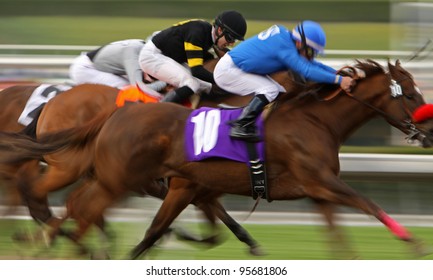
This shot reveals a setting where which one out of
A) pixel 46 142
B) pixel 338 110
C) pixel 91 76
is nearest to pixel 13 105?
pixel 91 76

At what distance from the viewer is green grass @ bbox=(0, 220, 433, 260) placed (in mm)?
7125

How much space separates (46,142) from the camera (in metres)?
6.78

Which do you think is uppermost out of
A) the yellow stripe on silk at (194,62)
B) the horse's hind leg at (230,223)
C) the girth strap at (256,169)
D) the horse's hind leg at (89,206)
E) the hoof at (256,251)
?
the yellow stripe on silk at (194,62)

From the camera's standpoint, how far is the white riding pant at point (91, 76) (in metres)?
7.91

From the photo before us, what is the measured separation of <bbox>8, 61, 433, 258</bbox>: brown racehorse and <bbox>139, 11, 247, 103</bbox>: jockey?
65cm

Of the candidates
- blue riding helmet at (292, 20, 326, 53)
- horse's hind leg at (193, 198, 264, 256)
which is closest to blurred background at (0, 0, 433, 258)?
horse's hind leg at (193, 198, 264, 256)

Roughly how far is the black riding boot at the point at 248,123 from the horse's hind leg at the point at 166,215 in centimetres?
54

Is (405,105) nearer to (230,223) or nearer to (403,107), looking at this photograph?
(403,107)

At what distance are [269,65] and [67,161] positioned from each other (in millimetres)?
1549

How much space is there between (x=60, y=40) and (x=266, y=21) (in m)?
3.52

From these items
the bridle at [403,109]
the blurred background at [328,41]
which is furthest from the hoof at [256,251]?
the bridle at [403,109]

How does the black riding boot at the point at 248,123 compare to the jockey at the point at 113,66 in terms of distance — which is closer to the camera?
the black riding boot at the point at 248,123

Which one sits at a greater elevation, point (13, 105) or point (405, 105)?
point (405, 105)

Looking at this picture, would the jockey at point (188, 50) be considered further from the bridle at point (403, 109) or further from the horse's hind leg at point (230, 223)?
the bridle at point (403, 109)
